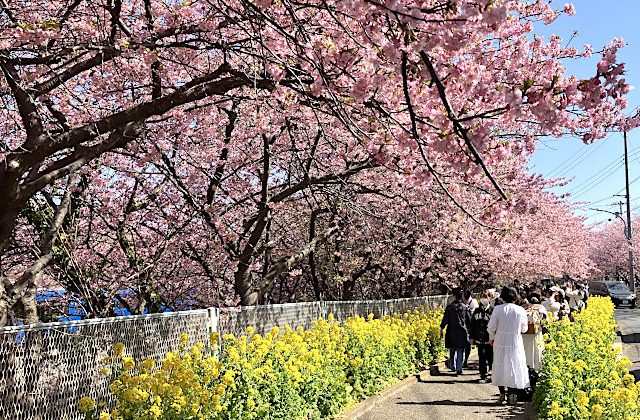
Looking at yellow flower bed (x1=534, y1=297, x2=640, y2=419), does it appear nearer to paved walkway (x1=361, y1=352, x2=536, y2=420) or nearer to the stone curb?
paved walkway (x1=361, y1=352, x2=536, y2=420)

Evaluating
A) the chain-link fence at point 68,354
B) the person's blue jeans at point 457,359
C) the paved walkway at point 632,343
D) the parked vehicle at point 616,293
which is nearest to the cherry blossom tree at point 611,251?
the parked vehicle at point 616,293

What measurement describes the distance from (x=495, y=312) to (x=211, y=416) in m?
5.74

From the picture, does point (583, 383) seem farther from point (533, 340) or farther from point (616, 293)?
point (616, 293)

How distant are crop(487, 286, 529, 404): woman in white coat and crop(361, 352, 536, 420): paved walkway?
0.33 metres

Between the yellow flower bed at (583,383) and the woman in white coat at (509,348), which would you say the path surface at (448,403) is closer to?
the woman in white coat at (509,348)

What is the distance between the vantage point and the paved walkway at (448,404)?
9211 mm

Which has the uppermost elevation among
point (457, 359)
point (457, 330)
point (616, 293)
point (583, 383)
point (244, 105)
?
point (244, 105)

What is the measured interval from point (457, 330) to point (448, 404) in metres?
3.31

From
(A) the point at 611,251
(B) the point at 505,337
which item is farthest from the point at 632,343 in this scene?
(A) the point at 611,251

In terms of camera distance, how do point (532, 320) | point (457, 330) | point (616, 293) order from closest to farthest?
point (532, 320) < point (457, 330) < point (616, 293)

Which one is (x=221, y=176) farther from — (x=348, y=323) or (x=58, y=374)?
(x=58, y=374)

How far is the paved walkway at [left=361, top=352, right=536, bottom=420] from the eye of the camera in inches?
363

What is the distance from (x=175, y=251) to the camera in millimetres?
14086

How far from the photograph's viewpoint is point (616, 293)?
4638 cm
